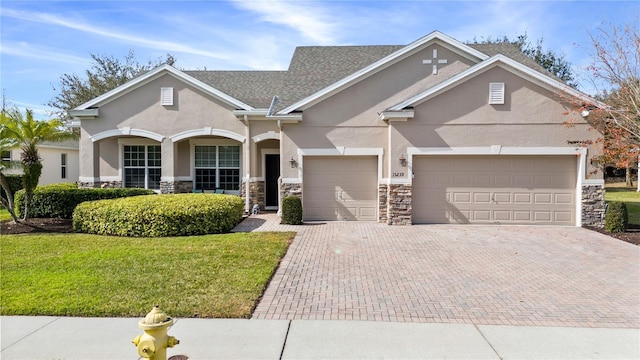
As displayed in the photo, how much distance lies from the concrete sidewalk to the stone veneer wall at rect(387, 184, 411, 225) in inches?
305

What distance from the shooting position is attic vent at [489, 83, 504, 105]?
12453 mm

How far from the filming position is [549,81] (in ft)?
39.8

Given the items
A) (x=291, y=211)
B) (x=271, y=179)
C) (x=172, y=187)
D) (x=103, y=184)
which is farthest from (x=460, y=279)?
(x=103, y=184)

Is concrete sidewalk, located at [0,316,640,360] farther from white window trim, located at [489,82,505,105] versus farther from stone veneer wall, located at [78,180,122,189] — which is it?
stone veneer wall, located at [78,180,122,189]

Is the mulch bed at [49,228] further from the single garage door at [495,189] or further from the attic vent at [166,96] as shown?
the attic vent at [166,96]

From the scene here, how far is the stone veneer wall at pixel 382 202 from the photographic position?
43.3 feet

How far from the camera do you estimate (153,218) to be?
36.0 feet

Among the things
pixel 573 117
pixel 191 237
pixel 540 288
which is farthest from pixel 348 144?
pixel 540 288

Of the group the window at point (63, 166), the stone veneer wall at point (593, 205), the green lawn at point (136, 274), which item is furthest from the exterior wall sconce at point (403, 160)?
the window at point (63, 166)

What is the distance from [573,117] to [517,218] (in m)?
3.49

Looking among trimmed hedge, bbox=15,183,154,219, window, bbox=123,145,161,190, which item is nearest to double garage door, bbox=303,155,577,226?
window, bbox=123,145,161,190

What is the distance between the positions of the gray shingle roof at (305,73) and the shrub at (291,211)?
3.96 m

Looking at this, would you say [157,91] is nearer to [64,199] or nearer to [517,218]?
[64,199]

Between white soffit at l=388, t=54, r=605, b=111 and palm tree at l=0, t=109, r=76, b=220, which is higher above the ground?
white soffit at l=388, t=54, r=605, b=111
